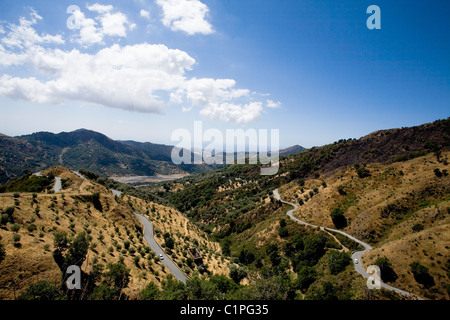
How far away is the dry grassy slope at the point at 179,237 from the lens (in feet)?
104

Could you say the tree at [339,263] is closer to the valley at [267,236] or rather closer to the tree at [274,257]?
the valley at [267,236]

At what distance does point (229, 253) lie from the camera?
5109cm

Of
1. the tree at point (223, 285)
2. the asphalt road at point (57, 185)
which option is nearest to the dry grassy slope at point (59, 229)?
the asphalt road at point (57, 185)

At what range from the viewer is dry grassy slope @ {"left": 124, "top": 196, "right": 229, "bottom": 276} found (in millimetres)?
31688

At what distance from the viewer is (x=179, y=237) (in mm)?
39312

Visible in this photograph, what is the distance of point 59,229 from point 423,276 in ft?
149

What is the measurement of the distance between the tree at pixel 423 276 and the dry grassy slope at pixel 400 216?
557 mm

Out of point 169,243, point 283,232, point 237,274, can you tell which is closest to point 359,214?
point 283,232

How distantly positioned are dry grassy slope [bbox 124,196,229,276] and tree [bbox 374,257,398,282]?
22.8 metres

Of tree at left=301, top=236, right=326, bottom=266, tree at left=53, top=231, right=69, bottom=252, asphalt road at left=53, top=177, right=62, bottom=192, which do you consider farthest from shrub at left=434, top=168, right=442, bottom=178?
asphalt road at left=53, top=177, right=62, bottom=192

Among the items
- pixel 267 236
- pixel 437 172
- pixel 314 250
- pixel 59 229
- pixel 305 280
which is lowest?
pixel 267 236

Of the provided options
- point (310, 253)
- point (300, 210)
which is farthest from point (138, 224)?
point (300, 210)

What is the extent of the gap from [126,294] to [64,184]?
29.7 m

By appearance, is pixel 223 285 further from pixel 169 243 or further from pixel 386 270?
pixel 386 270
